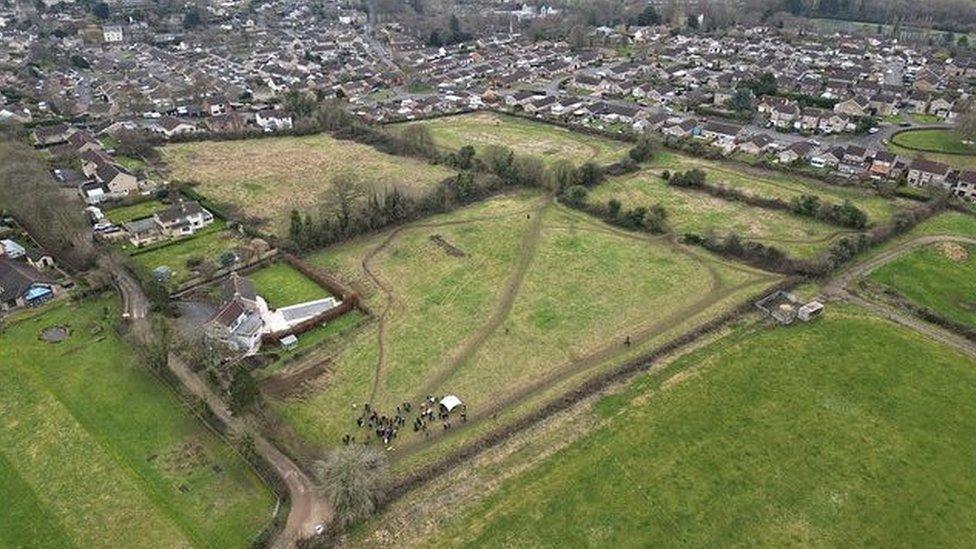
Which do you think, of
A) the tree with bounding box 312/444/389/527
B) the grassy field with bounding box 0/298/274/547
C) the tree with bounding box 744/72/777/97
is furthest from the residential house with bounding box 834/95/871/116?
the grassy field with bounding box 0/298/274/547

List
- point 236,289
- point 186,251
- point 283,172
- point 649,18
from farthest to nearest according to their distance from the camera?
point 649,18 → point 283,172 → point 186,251 → point 236,289

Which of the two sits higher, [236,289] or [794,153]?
[794,153]

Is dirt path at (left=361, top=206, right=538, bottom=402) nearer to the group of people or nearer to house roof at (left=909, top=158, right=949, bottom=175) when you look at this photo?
the group of people

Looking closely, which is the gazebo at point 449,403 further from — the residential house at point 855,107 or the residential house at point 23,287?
the residential house at point 855,107

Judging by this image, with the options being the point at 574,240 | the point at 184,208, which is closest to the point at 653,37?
the point at 574,240

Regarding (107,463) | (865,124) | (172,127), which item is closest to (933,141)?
(865,124)

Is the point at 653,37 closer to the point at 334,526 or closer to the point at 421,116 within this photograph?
the point at 421,116

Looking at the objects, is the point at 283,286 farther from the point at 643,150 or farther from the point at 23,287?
the point at 643,150

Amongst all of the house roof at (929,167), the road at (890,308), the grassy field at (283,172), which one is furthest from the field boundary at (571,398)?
the grassy field at (283,172)
